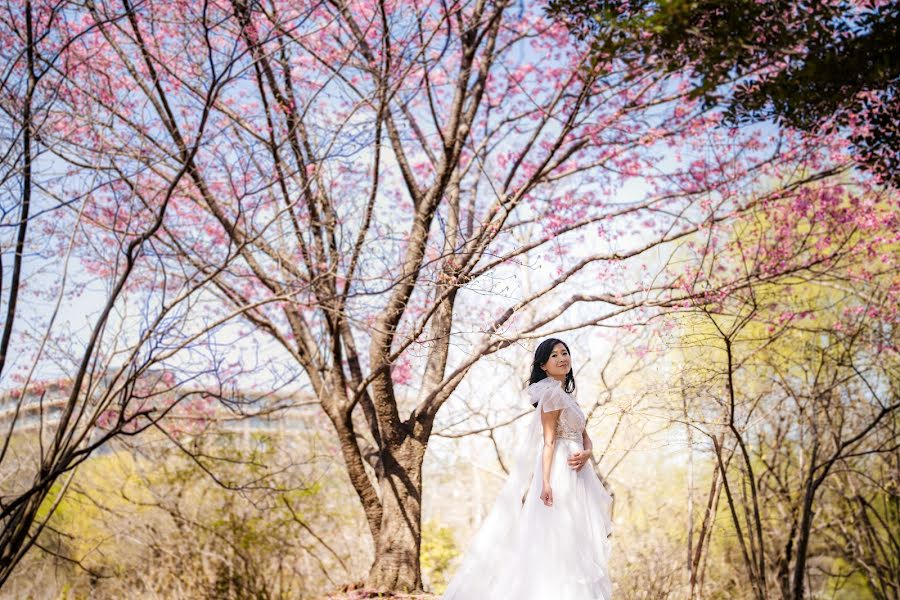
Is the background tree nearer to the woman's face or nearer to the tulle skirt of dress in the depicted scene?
the woman's face

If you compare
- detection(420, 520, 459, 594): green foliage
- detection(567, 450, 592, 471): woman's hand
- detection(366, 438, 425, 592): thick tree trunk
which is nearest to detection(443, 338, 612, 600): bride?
detection(567, 450, 592, 471): woman's hand

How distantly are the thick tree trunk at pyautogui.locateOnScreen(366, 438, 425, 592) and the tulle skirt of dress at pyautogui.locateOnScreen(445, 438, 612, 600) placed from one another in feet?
5.53

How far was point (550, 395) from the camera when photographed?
367 cm

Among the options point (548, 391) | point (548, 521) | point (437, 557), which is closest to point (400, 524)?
point (548, 521)

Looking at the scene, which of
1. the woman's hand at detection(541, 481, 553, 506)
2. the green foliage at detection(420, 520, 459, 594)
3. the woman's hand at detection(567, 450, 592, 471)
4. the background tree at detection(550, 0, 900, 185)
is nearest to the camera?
the background tree at detection(550, 0, 900, 185)

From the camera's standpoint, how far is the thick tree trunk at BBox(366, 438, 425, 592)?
201 inches

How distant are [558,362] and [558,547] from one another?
0.96 m

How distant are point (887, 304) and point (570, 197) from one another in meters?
2.89

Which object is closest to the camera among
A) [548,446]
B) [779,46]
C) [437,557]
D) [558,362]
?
[779,46]

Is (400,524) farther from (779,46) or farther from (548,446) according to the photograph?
(779,46)

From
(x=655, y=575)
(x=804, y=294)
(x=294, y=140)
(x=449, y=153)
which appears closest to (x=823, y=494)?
(x=804, y=294)

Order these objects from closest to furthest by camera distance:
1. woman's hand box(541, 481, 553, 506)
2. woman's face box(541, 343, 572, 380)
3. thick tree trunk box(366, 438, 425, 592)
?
woman's hand box(541, 481, 553, 506) → woman's face box(541, 343, 572, 380) → thick tree trunk box(366, 438, 425, 592)

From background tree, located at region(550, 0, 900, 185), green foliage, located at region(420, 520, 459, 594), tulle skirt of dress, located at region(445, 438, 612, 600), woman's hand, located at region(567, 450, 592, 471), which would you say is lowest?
tulle skirt of dress, located at region(445, 438, 612, 600)

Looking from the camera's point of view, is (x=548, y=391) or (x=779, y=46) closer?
(x=779, y=46)
